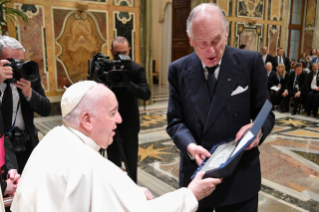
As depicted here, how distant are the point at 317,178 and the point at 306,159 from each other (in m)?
0.76

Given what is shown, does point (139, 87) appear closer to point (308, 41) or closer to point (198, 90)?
point (198, 90)

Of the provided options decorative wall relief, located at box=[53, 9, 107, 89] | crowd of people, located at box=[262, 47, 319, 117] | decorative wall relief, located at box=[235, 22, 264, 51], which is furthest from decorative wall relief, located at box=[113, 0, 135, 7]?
decorative wall relief, located at box=[235, 22, 264, 51]

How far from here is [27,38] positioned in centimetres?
694

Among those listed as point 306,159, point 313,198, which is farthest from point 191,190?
point 306,159

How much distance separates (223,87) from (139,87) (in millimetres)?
1605

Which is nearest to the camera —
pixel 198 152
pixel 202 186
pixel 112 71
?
pixel 202 186

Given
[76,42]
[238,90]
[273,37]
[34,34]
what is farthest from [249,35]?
[238,90]

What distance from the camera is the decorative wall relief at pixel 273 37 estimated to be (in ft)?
41.9

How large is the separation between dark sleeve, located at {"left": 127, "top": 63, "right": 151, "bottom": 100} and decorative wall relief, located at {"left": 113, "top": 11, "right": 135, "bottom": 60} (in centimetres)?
530

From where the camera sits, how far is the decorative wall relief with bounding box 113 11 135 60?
823 centimetres

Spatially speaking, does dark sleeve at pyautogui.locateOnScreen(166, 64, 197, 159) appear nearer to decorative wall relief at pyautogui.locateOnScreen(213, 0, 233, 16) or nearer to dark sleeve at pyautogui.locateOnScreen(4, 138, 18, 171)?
dark sleeve at pyautogui.locateOnScreen(4, 138, 18, 171)

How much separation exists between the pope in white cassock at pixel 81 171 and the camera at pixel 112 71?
1.56 metres

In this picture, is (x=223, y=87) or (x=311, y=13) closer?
(x=223, y=87)

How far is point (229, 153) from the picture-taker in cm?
151
